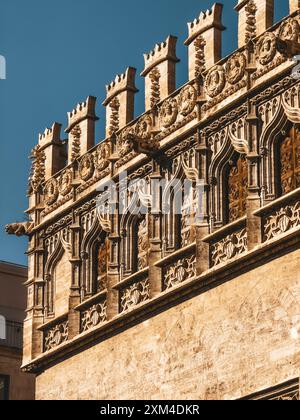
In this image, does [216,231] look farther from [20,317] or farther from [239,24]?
[20,317]

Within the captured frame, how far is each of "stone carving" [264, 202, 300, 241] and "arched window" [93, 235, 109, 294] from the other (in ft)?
16.2

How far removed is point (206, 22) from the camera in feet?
106

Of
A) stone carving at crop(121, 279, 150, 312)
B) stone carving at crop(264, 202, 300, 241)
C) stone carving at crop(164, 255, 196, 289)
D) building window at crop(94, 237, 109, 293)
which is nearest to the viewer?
stone carving at crop(264, 202, 300, 241)

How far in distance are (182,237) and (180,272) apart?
72cm

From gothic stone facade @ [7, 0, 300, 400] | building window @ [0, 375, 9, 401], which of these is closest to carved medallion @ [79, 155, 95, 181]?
gothic stone facade @ [7, 0, 300, 400]

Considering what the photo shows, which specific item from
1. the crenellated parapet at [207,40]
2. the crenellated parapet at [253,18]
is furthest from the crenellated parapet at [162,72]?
the crenellated parapet at [253,18]

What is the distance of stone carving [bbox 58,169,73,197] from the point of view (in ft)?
116

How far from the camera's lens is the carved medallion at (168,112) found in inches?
1286

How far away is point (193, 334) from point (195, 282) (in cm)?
83

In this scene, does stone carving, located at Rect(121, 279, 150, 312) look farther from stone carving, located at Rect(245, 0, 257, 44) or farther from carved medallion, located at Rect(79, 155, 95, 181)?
stone carving, located at Rect(245, 0, 257, 44)

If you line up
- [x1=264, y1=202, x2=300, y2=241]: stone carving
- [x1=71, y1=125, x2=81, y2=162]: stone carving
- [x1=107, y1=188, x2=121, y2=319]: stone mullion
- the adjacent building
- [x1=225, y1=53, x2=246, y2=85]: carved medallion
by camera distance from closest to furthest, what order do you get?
[x1=264, y1=202, x2=300, y2=241]: stone carving, [x1=225, y1=53, x2=246, y2=85]: carved medallion, [x1=107, y1=188, x2=121, y2=319]: stone mullion, [x1=71, y1=125, x2=81, y2=162]: stone carving, the adjacent building

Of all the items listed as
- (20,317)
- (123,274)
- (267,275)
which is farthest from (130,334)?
(20,317)

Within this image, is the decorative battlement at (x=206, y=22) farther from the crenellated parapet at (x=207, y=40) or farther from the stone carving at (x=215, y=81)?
the stone carving at (x=215, y=81)
